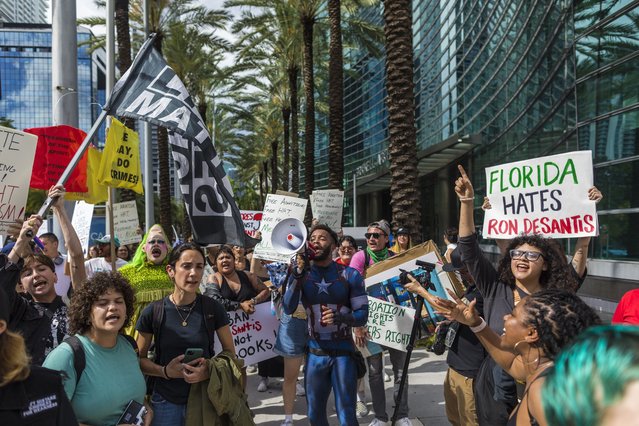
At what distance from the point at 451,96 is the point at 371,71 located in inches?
494

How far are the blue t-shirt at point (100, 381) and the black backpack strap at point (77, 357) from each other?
1 cm

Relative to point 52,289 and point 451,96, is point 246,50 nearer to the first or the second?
point 451,96

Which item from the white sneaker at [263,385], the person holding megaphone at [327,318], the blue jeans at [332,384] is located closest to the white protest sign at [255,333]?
the white sneaker at [263,385]

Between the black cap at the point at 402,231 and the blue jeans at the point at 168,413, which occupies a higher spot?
the black cap at the point at 402,231

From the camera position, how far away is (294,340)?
5.05 m

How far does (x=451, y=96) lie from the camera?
32.1 metres

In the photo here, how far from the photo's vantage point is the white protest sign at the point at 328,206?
10.5m

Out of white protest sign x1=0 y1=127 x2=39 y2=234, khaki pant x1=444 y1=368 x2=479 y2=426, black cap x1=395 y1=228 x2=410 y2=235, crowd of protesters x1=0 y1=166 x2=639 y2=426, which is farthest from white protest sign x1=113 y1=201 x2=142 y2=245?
khaki pant x1=444 y1=368 x2=479 y2=426

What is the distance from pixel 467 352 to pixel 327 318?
100 centimetres

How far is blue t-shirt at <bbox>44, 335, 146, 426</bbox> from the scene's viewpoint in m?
2.64

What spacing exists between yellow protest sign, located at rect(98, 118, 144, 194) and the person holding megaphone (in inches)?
82.9

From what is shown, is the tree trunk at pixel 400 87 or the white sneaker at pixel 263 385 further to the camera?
the tree trunk at pixel 400 87

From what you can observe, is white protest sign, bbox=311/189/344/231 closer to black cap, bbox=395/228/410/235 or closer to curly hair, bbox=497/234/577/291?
black cap, bbox=395/228/410/235

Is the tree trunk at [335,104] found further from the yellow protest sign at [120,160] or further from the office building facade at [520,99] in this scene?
the yellow protest sign at [120,160]
